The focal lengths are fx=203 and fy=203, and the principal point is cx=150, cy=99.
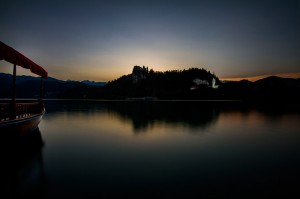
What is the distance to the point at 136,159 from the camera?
10172mm

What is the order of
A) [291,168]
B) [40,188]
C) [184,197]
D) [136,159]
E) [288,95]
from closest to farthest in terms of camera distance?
[184,197] < [40,188] < [291,168] < [136,159] < [288,95]

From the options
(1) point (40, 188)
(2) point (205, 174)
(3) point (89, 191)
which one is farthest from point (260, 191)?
(1) point (40, 188)

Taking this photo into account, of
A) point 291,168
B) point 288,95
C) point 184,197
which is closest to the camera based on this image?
point 184,197

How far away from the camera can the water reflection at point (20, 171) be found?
628 centimetres

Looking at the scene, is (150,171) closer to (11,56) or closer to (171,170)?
(171,170)

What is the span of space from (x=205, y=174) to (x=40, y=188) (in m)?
5.92

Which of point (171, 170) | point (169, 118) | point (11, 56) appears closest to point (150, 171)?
point (171, 170)

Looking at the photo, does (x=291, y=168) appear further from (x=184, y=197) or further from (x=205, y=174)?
(x=184, y=197)

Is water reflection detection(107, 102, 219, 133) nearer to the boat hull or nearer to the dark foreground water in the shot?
the dark foreground water

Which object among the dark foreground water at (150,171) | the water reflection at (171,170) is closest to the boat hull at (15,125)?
the dark foreground water at (150,171)

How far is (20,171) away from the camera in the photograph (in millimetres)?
8094

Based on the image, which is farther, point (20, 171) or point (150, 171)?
point (150, 171)

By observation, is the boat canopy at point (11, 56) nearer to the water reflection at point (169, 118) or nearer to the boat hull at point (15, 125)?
the boat hull at point (15, 125)

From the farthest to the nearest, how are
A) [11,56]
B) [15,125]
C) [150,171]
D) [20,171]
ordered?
[15,125]
[11,56]
[150,171]
[20,171]
